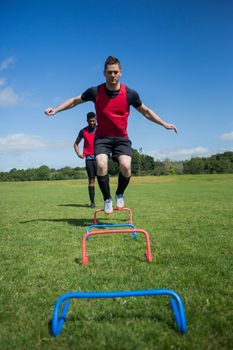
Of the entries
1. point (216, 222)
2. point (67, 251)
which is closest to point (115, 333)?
point (67, 251)

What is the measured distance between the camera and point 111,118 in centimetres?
634

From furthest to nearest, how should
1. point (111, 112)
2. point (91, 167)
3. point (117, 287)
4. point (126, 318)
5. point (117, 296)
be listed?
point (91, 167) → point (111, 112) → point (117, 287) → point (126, 318) → point (117, 296)

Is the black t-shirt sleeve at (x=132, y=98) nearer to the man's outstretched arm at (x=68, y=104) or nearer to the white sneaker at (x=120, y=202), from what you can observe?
the man's outstretched arm at (x=68, y=104)

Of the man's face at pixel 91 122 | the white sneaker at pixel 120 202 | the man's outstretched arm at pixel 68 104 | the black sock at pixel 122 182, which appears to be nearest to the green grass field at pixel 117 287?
the white sneaker at pixel 120 202

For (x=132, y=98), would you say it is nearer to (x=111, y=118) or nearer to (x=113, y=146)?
(x=111, y=118)

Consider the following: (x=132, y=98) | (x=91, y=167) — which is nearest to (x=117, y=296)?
(x=132, y=98)

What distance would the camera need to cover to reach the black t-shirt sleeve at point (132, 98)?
20.8 feet

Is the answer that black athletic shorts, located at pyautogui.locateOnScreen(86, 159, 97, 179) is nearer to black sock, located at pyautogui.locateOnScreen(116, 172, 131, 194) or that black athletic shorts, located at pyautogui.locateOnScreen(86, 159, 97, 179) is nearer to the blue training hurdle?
black sock, located at pyautogui.locateOnScreen(116, 172, 131, 194)

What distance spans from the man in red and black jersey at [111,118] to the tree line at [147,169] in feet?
221

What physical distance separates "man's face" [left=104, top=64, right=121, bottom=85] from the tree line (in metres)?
67.9

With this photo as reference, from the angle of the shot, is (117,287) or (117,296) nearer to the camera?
(117,296)

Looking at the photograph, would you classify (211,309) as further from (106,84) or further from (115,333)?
(106,84)

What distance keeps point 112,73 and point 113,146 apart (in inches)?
61.0

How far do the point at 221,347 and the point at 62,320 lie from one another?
123 centimetres
